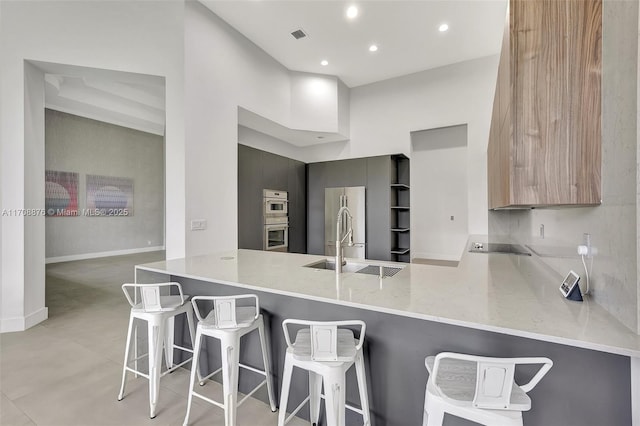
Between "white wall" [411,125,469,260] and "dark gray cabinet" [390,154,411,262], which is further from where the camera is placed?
"white wall" [411,125,469,260]

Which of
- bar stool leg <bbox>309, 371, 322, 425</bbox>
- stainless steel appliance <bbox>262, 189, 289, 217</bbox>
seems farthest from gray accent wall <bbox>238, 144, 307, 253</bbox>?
bar stool leg <bbox>309, 371, 322, 425</bbox>

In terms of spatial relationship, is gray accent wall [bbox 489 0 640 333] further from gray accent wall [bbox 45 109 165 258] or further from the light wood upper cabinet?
gray accent wall [bbox 45 109 165 258]

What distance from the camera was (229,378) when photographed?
5.18 feet

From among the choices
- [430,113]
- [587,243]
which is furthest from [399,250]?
[587,243]

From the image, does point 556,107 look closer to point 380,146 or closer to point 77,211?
point 380,146

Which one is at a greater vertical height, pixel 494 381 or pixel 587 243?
pixel 587 243

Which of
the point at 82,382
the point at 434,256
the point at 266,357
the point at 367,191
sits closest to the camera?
→ the point at 266,357

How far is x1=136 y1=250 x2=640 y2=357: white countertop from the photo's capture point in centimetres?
98

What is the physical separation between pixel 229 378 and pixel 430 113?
506 centimetres

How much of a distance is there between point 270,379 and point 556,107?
2.12 meters

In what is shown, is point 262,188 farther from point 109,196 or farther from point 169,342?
point 109,196

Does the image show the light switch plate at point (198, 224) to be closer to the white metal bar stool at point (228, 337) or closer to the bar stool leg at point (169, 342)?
the bar stool leg at point (169, 342)

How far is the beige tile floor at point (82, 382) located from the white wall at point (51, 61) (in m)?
0.50

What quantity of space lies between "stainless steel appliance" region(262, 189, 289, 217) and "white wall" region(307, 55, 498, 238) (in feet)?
5.12
